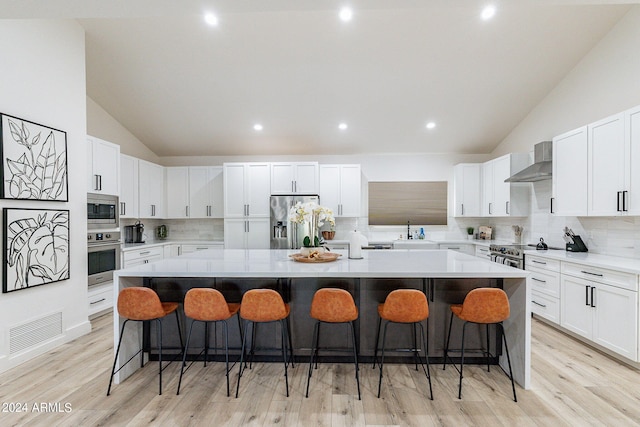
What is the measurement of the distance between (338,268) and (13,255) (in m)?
2.96

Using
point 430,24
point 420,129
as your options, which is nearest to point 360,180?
point 420,129

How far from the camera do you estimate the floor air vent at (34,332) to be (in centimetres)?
287

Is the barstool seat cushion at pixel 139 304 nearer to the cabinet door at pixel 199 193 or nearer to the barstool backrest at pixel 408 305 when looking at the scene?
the barstool backrest at pixel 408 305

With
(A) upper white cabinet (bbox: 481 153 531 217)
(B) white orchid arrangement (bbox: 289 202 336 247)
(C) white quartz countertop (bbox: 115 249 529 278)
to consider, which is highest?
(A) upper white cabinet (bbox: 481 153 531 217)

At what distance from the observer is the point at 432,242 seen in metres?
5.69

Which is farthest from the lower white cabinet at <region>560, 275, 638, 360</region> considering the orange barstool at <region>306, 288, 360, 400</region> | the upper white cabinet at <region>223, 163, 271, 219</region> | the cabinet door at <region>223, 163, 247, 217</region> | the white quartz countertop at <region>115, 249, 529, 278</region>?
the cabinet door at <region>223, 163, 247, 217</region>

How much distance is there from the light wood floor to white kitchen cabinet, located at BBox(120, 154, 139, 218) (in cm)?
265

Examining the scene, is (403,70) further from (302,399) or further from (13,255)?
(13,255)

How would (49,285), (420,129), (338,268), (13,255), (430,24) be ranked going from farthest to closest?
(420,129) → (430,24) → (49,285) → (13,255) → (338,268)

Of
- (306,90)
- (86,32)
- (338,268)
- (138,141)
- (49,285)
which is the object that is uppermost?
(86,32)

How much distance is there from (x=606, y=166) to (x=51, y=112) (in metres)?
5.83

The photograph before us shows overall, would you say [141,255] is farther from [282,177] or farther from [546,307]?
[546,307]

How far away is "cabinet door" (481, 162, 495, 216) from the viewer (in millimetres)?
5461

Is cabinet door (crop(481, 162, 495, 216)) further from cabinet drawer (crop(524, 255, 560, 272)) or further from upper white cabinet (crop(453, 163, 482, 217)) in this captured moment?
cabinet drawer (crop(524, 255, 560, 272))
